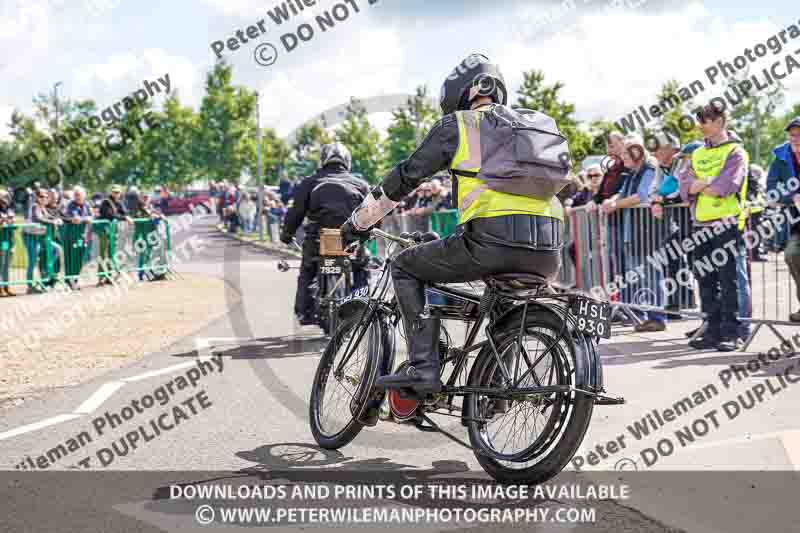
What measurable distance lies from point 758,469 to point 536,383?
3.74 feet

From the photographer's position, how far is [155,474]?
4734 mm

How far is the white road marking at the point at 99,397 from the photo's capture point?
21.3 ft

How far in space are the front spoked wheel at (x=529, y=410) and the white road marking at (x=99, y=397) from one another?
3.11 metres

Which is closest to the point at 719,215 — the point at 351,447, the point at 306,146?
the point at 351,447

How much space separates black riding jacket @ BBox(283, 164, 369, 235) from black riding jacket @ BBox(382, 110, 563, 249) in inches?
182

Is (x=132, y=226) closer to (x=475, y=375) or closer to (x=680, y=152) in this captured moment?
(x=680, y=152)

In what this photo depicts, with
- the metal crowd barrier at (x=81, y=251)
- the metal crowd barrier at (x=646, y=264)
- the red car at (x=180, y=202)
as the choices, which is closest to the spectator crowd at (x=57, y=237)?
the metal crowd barrier at (x=81, y=251)

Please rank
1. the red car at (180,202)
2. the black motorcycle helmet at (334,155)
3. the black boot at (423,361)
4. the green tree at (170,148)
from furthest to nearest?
the red car at (180,202)
the green tree at (170,148)
the black motorcycle helmet at (334,155)
the black boot at (423,361)

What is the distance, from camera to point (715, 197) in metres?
8.28

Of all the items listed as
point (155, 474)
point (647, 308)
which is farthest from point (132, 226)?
point (155, 474)

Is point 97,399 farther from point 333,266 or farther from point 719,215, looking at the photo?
point 719,215

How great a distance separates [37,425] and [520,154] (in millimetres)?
3599

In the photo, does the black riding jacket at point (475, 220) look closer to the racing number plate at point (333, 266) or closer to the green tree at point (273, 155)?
the racing number plate at point (333, 266)

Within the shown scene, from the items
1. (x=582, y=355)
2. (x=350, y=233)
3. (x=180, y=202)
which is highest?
(x=180, y=202)
